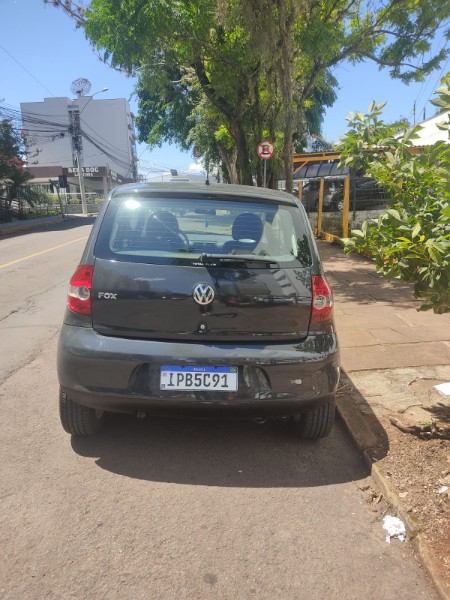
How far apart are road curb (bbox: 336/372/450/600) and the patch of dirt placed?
0.02m

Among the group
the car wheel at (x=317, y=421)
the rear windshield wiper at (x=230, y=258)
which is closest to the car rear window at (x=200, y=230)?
the rear windshield wiper at (x=230, y=258)

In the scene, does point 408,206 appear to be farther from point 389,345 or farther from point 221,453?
→ point 389,345

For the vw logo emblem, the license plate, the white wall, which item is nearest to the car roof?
the vw logo emblem

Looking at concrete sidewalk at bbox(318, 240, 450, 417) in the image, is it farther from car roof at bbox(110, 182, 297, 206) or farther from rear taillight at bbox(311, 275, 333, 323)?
car roof at bbox(110, 182, 297, 206)

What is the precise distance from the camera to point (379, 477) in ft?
8.97

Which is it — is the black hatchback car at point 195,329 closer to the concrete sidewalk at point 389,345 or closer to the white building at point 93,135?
the concrete sidewalk at point 389,345

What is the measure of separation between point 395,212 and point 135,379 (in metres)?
1.82

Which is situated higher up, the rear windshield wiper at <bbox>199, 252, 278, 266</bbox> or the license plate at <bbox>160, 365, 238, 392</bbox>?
the rear windshield wiper at <bbox>199, 252, 278, 266</bbox>

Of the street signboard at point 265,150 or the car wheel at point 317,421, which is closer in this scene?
the car wheel at point 317,421

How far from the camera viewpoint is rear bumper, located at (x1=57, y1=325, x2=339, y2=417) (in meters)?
2.72

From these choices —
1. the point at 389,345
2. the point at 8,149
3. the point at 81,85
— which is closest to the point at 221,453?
the point at 389,345

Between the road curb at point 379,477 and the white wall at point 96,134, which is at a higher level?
the white wall at point 96,134

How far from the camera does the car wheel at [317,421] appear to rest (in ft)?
10.1

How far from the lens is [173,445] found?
313cm
